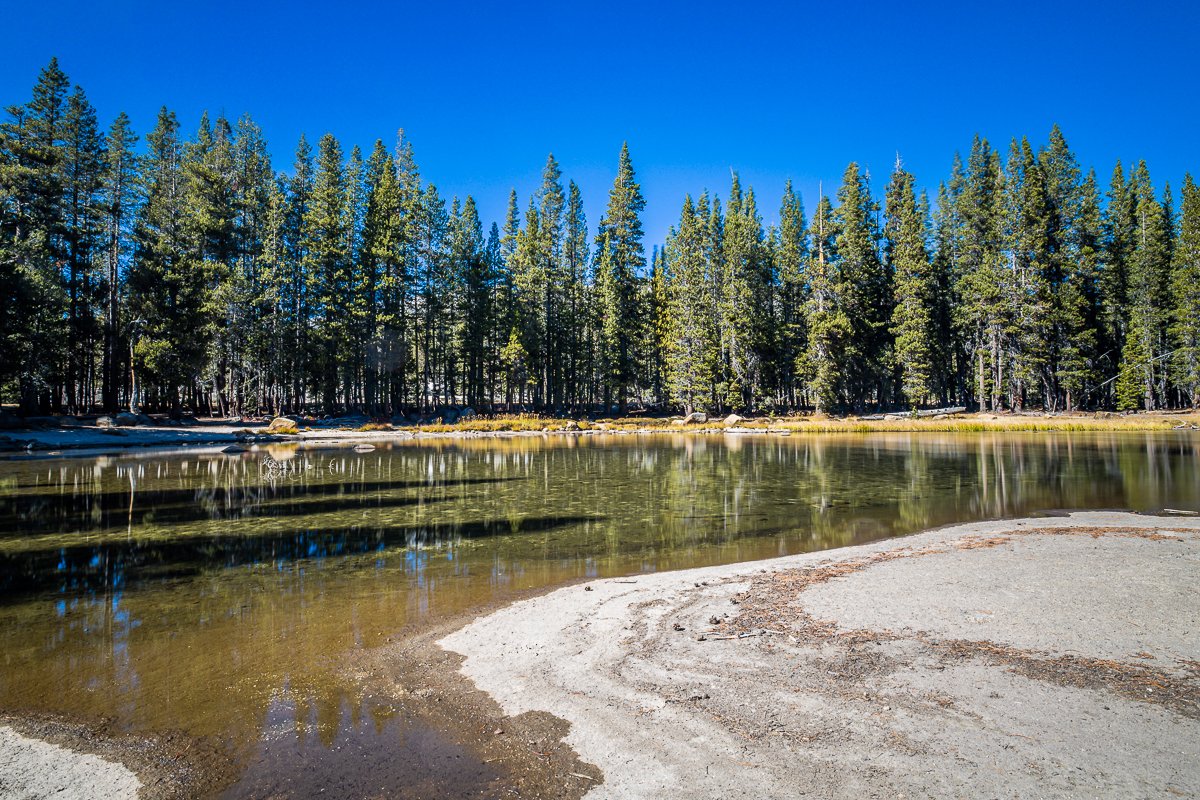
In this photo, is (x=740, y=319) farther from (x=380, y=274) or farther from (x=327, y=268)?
(x=327, y=268)

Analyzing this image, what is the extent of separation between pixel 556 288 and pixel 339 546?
52.9m

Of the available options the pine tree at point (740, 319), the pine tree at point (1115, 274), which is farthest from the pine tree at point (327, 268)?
the pine tree at point (1115, 274)

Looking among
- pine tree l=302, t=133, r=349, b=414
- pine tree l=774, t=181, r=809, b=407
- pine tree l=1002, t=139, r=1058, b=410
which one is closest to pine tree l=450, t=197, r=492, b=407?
pine tree l=302, t=133, r=349, b=414

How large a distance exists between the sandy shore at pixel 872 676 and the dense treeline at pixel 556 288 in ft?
125

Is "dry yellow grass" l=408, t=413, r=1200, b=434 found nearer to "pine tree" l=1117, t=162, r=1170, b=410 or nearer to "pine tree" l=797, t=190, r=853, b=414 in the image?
"pine tree" l=797, t=190, r=853, b=414

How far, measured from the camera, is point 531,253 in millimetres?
63375

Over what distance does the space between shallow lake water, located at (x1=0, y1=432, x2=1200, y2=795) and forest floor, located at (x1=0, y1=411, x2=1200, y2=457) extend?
6313 millimetres

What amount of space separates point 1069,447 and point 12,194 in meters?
58.8

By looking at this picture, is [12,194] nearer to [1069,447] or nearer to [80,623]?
[80,623]

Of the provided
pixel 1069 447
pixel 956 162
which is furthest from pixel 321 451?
pixel 956 162

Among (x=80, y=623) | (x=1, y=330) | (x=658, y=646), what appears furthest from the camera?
(x=1, y=330)

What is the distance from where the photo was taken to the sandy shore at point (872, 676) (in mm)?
3590

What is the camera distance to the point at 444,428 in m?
45.9

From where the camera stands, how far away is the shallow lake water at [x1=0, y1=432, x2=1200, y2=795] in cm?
493
